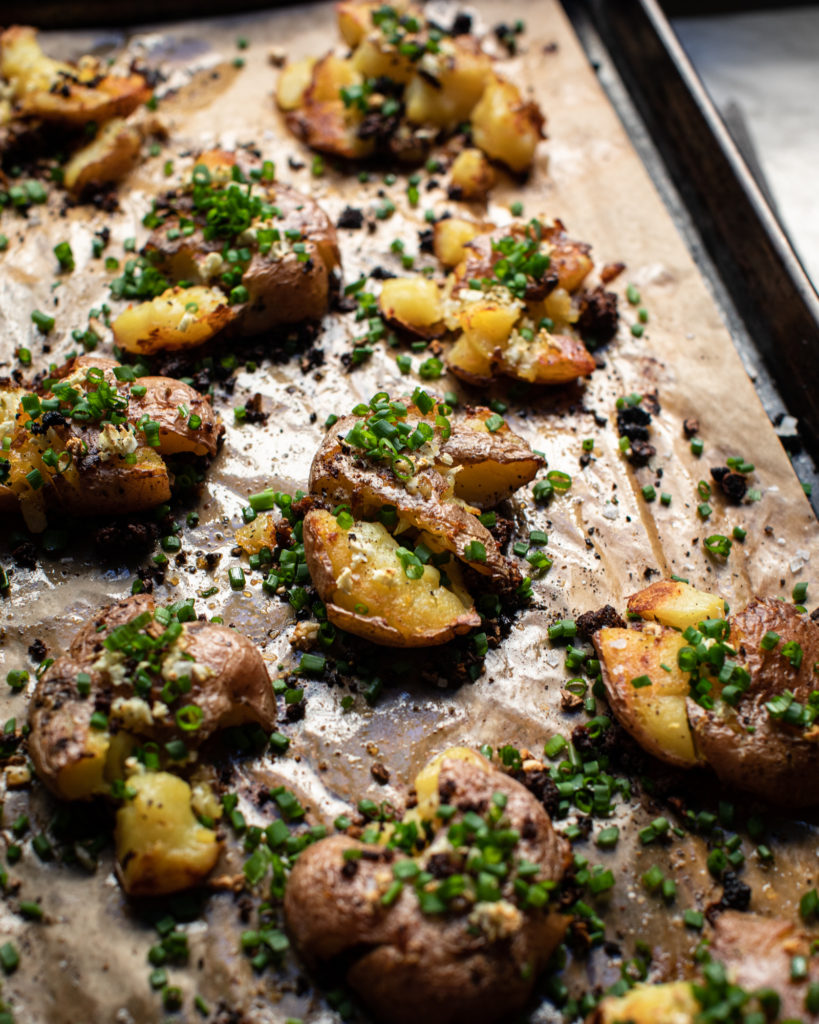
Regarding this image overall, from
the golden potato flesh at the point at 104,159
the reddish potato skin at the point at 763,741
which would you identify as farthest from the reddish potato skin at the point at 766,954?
the golden potato flesh at the point at 104,159

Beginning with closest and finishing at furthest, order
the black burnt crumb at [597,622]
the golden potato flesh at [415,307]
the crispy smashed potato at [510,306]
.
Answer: the black burnt crumb at [597,622] → the crispy smashed potato at [510,306] → the golden potato flesh at [415,307]

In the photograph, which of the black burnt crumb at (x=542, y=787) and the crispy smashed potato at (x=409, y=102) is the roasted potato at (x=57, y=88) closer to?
the crispy smashed potato at (x=409, y=102)

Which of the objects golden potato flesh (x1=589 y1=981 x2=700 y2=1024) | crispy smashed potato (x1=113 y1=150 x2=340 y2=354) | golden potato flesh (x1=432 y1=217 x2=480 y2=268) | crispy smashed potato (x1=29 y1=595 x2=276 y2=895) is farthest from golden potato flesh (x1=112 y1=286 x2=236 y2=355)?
golden potato flesh (x1=589 y1=981 x2=700 y2=1024)

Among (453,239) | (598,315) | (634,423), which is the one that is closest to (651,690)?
(634,423)

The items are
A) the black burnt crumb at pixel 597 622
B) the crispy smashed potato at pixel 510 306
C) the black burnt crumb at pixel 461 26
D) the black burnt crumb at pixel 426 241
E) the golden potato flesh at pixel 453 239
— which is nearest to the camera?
the black burnt crumb at pixel 597 622

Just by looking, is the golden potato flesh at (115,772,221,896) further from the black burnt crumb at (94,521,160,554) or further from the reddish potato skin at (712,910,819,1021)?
the reddish potato skin at (712,910,819,1021)

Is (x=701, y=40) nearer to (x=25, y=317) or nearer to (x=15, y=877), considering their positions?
(x=25, y=317)

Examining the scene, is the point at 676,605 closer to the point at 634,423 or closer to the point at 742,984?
the point at 634,423
